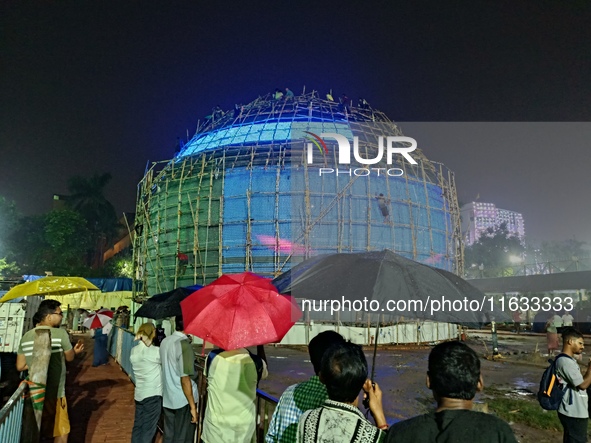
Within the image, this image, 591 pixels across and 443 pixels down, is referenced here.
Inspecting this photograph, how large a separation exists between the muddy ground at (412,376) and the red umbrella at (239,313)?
5027 millimetres

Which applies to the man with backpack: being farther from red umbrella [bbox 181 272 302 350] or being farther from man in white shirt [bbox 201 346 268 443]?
man in white shirt [bbox 201 346 268 443]

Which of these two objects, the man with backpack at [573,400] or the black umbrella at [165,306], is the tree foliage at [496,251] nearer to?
the black umbrella at [165,306]

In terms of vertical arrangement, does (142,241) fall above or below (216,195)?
below

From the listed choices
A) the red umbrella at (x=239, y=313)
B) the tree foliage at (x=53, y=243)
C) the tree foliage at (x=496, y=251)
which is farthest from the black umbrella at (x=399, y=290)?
the tree foliage at (x=496, y=251)

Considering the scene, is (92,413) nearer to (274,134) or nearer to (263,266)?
(263,266)

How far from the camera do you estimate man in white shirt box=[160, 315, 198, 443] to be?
16.3 feet

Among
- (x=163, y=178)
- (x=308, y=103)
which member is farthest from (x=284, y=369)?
(x=308, y=103)

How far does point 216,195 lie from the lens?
24.9 metres

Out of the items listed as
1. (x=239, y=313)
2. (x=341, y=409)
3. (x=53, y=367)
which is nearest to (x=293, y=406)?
(x=341, y=409)

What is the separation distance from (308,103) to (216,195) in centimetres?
1074

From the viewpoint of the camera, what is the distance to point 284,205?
78.0 feet

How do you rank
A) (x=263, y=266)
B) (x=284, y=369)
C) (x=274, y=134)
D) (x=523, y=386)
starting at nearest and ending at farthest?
(x=523, y=386) → (x=284, y=369) → (x=263, y=266) → (x=274, y=134)

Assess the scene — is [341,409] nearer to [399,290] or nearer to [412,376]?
[399,290]

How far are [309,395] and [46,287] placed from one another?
10.4 metres
